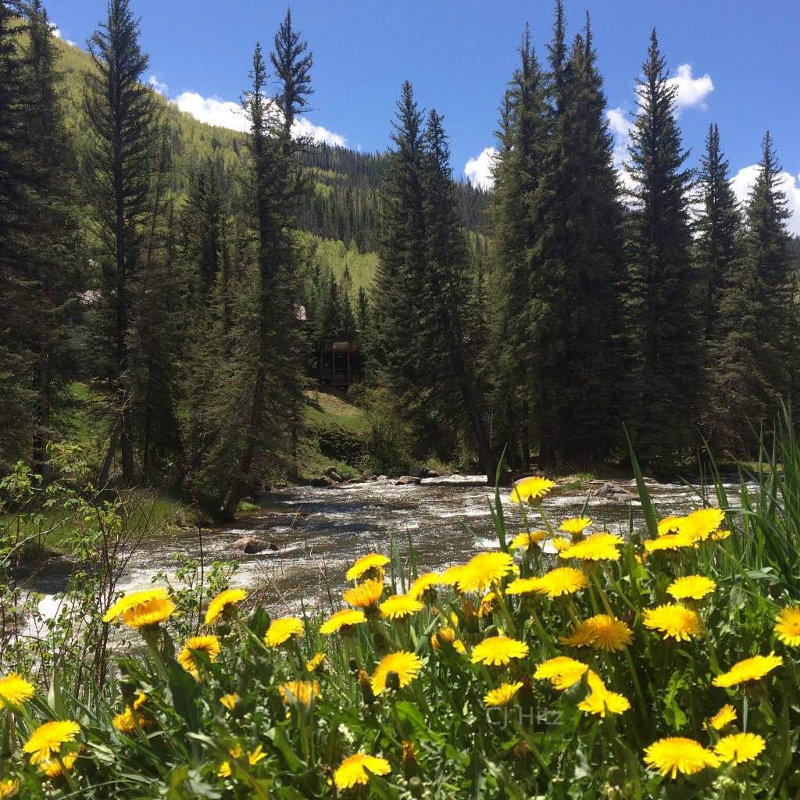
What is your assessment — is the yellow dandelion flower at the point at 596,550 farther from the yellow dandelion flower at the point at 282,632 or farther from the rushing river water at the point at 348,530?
the rushing river water at the point at 348,530

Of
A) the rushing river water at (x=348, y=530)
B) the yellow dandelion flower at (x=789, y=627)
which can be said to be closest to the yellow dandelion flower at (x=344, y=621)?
the yellow dandelion flower at (x=789, y=627)

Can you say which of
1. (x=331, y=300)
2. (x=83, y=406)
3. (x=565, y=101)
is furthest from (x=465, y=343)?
(x=331, y=300)

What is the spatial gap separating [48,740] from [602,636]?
1.06 meters

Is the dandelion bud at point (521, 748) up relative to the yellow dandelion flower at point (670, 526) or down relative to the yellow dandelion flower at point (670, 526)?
down

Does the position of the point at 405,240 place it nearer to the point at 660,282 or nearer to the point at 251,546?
the point at 660,282

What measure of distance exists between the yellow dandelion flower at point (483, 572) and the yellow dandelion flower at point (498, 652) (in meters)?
0.14

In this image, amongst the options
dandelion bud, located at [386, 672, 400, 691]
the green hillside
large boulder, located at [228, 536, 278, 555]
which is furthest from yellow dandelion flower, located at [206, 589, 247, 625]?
the green hillside

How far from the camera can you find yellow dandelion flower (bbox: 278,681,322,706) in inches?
49.8

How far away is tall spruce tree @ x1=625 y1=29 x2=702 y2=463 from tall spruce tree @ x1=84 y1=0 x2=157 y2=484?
1835 centimetres

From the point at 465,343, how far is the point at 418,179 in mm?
7534

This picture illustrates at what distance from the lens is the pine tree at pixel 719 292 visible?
26.6 m

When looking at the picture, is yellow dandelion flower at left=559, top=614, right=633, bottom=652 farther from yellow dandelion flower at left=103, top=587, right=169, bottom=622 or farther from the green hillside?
the green hillside

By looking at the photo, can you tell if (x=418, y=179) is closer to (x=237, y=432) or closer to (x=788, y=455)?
(x=237, y=432)

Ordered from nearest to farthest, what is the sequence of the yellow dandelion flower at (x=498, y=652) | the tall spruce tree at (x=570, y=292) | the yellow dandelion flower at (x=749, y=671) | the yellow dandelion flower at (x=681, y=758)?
the yellow dandelion flower at (x=681, y=758), the yellow dandelion flower at (x=749, y=671), the yellow dandelion flower at (x=498, y=652), the tall spruce tree at (x=570, y=292)
